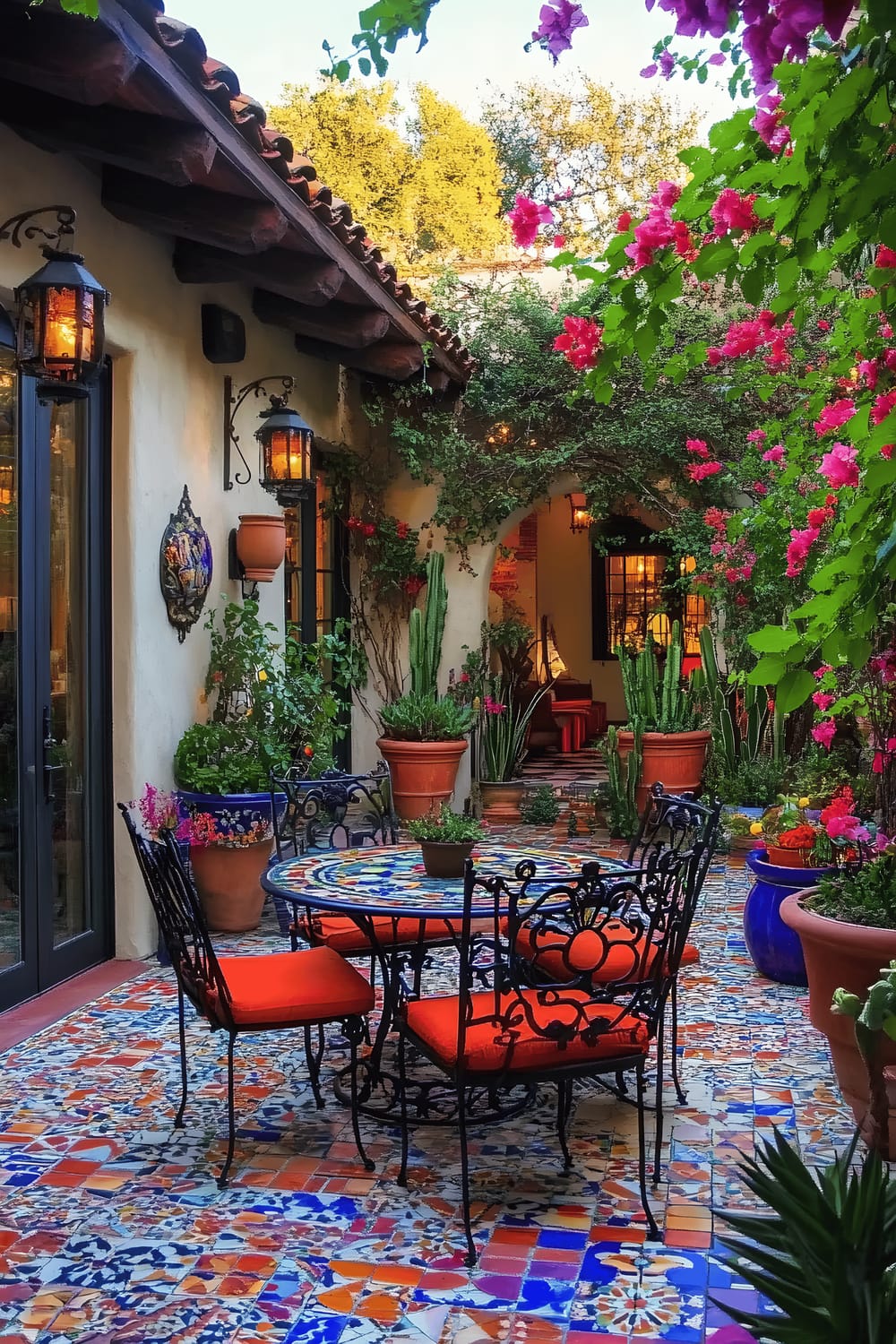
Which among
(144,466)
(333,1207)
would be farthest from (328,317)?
(333,1207)

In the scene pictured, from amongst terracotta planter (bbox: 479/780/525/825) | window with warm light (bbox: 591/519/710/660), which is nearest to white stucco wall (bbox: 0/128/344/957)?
terracotta planter (bbox: 479/780/525/825)

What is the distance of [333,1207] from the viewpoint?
3121mm

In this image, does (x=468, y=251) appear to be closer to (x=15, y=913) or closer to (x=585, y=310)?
(x=585, y=310)

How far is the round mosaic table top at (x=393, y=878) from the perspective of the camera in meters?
3.38

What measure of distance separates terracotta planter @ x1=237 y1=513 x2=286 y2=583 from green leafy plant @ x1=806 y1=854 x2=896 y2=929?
12.1ft

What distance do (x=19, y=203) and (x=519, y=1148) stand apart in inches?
143

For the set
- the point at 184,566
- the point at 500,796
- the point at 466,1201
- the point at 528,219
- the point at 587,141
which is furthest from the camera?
the point at 587,141

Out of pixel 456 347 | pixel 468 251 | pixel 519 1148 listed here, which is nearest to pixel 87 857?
pixel 519 1148

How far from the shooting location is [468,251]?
1794 centimetres

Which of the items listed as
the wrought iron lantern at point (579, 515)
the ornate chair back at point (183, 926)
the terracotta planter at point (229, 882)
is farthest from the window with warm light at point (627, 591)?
the ornate chair back at point (183, 926)

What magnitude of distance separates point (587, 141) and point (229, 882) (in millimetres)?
17329

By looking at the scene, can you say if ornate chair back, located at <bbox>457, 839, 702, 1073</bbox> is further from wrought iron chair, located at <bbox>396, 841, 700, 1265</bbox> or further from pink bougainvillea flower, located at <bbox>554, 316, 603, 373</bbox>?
pink bougainvillea flower, located at <bbox>554, 316, 603, 373</bbox>

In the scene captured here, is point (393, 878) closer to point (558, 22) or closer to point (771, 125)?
point (771, 125)

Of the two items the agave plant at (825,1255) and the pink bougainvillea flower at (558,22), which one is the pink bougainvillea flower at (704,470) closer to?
the pink bougainvillea flower at (558,22)
